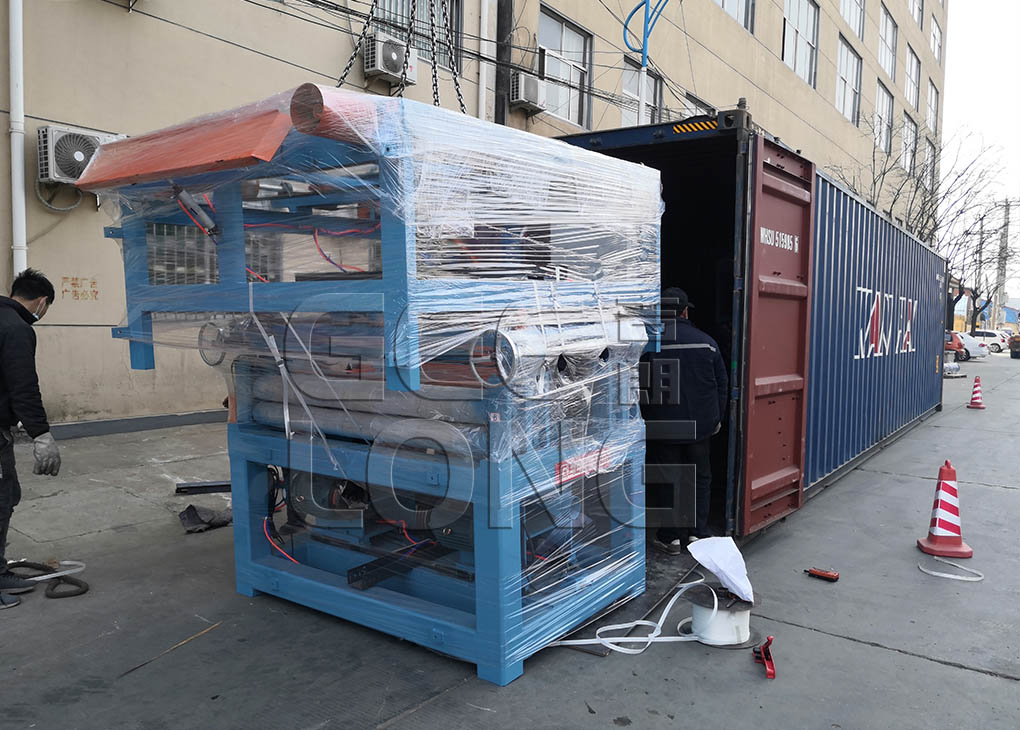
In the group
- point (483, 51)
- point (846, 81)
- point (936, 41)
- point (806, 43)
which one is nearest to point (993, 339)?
point (936, 41)

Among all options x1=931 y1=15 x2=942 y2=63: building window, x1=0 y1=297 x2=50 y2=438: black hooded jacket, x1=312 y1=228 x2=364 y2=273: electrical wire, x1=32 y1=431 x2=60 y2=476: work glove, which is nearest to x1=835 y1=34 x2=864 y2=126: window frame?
x1=931 y1=15 x2=942 y2=63: building window

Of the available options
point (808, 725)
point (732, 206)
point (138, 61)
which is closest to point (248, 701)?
point (808, 725)

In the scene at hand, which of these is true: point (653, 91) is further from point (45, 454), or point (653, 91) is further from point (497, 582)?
point (497, 582)

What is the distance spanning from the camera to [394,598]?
11.9 feet

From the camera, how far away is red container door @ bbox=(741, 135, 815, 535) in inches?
198

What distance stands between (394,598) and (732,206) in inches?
179

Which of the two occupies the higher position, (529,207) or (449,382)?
(529,207)

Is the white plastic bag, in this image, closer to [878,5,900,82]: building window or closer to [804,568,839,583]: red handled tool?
[804,568,839,583]: red handled tool

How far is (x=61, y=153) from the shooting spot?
276 inches

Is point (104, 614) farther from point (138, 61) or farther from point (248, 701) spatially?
point (138, 61)

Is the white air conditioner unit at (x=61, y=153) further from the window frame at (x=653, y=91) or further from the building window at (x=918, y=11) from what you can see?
the building window at (x=918, y=11)

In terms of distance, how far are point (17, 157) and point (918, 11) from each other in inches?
1404

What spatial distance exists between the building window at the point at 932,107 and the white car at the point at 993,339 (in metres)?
10.8

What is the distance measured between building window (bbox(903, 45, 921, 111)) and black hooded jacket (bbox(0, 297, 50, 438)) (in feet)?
113
